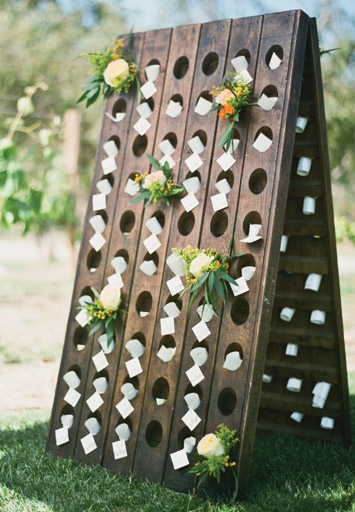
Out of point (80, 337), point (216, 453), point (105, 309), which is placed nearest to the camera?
point (216, 453)

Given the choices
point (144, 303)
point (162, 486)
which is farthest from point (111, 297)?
point (162, 486)

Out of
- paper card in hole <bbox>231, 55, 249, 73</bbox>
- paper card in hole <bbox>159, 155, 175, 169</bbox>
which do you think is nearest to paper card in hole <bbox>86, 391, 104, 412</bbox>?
paper card in hole <bbox>159, 155, 175, 169</bbox>

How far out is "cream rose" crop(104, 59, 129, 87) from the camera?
3045 mm

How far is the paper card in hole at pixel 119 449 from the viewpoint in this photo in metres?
2.77

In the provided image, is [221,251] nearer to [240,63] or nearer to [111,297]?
[111,297]

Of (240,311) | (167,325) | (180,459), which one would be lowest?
(180,459)

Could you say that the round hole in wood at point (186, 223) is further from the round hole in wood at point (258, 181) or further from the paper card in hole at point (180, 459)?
the paper card in hole at point (180, 459)

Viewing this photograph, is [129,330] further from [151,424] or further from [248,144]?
[248,144]

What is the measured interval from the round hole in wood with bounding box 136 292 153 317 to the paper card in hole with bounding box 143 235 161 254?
22cm

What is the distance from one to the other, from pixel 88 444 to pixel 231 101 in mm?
1782

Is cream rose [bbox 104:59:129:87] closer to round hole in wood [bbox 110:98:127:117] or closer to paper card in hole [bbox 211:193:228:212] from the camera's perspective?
round hole in wood [bbox 110:98:127:117]

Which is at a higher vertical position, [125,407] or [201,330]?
[201,330]

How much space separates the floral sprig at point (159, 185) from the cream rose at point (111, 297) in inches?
17.8

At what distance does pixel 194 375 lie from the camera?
263 cm
